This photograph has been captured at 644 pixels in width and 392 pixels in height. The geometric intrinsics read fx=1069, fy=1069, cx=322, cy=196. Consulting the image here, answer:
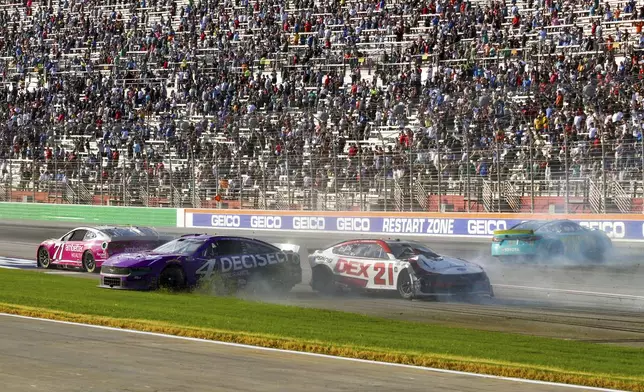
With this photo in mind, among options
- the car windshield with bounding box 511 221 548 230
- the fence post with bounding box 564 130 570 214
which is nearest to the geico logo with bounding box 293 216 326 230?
the fence post with bounding box 564 130 570 214

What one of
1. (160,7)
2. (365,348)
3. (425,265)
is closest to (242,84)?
(160,7)

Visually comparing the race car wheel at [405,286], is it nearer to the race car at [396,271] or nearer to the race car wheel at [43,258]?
the race car at [396,271]

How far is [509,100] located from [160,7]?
27730 mm

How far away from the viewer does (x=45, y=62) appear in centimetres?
5534

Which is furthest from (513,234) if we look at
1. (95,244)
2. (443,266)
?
(95,244)

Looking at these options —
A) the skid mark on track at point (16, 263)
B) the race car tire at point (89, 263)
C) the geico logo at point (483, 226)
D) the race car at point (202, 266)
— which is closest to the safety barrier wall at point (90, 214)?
the skid mark on track at point (16, 263)

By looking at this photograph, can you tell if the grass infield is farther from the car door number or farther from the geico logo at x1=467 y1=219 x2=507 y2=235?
the geico logo at x1=467 y1=219 x2=507 y2=235

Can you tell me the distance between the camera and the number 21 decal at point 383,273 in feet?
63.8

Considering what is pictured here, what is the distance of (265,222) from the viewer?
35719mm

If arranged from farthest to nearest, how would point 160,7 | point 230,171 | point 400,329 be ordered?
point 160,7
point 230,171
point 400,329

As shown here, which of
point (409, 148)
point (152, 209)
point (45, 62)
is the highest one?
point (45, 62)

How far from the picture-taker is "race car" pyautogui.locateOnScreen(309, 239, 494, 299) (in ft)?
61.9

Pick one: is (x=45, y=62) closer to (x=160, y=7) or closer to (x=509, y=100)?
(x=160, y=7)

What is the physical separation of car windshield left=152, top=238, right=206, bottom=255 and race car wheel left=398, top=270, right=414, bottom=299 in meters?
3.80
